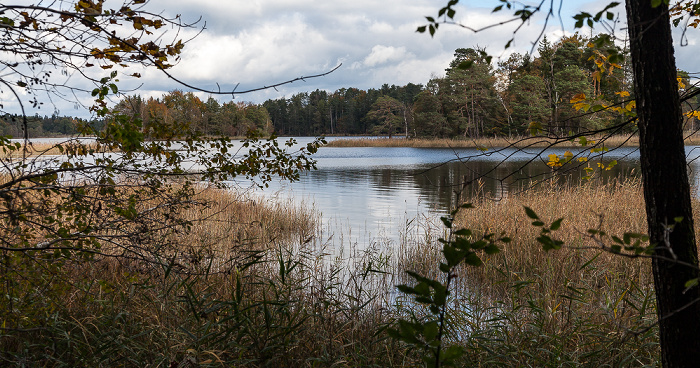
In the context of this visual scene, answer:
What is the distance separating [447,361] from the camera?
63.8 inches

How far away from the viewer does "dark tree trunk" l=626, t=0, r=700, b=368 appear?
2.23 metres

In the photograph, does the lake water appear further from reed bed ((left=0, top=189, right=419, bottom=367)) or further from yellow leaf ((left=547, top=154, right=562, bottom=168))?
reed bed ((left=0, top=189, right=419, bottom=367))

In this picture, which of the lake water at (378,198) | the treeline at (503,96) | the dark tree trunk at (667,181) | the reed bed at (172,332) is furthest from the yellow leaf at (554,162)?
the treeline at (503,96)

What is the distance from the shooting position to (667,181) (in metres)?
2.26

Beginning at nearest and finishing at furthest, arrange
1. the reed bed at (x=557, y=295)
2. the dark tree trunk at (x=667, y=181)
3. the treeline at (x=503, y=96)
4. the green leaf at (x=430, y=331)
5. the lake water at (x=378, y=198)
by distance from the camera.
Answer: the green leaf at (x=430, y=331) → the dark tree trunk at (x=667, y=181) → the reed bed at (x=557, y=295) → the lake water at (x=378, y=198) → the treeline at (x=503, y=96)

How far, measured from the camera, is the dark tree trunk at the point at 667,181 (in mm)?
2229

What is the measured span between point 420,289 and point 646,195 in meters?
1.57

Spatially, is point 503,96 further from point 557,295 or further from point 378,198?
point 557,295

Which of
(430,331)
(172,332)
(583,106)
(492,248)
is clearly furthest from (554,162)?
(172,332)

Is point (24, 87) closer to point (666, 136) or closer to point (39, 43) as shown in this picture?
→ point (39, 43)

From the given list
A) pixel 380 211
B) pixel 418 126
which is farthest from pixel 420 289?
pixel 418 126

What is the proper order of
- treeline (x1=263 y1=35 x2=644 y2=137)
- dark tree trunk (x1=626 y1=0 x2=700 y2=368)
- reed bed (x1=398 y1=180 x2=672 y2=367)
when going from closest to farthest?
dark tree trunk (x1=626 y1=0 x2=700 y2=368)
reed bed (x1=398 y1=180 x2=672 y2=367)
treeline (x1=263 y1=35 x2=644 y2=137)

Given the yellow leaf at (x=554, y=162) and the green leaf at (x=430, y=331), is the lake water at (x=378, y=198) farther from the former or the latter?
the green leaf at (x=430, y=331)

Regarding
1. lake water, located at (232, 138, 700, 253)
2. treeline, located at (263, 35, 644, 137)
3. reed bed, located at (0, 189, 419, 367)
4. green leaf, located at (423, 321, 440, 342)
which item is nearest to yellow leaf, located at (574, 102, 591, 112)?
reed bed, located at (0, 189, 419, 367)
